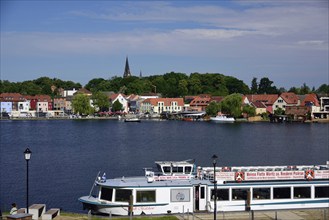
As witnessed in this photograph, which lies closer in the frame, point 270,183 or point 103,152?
point 270,183

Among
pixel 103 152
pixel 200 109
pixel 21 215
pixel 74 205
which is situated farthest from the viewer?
pixel 200 109

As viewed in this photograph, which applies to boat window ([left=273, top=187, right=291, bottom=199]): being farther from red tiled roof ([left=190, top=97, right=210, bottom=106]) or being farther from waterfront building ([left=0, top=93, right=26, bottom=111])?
waterfront building ([left=0, top=93, right=26, bottom=111])

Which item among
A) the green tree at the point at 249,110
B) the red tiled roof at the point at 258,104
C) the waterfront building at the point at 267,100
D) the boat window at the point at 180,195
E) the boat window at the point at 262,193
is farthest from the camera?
the waterfront building at the point at 267,100

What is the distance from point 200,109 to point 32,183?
14685 centimetres

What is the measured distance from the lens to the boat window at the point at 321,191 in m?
31.4

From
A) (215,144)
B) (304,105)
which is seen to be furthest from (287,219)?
(304,105)

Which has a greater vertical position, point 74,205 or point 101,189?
point 101,189

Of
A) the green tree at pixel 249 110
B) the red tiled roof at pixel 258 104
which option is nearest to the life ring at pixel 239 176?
the green tree at pixel 249 110

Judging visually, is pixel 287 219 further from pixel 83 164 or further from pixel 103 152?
pixel 103 152

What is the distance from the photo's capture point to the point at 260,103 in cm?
17712

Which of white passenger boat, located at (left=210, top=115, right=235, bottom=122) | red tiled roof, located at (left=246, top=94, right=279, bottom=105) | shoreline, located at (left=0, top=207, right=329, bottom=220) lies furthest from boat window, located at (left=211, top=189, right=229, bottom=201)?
red tiled roof, located at (left=246, top=94, right=279, bottom=105)

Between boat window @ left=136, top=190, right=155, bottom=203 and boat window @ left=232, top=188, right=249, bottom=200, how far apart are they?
15.5ft

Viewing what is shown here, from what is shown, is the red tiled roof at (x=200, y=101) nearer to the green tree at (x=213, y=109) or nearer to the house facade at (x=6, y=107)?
the green tree at (x=213, y=109)

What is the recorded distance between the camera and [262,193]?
30938mm
